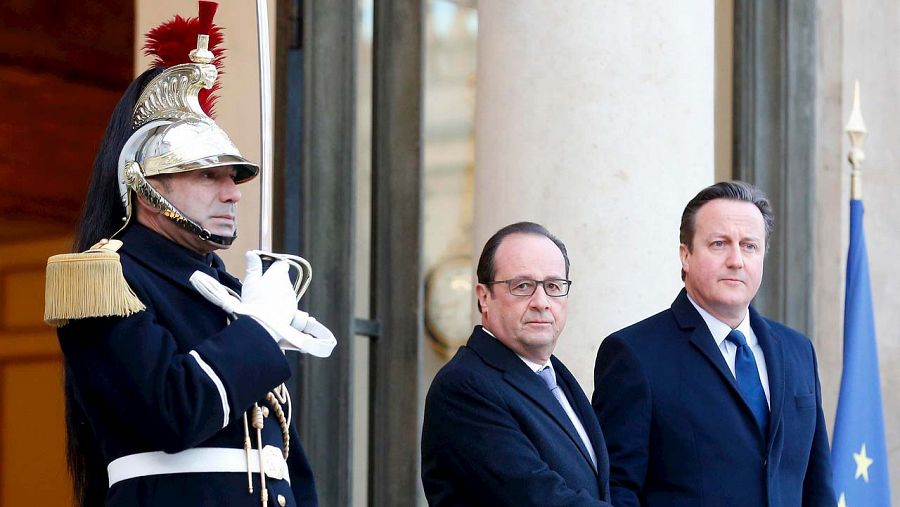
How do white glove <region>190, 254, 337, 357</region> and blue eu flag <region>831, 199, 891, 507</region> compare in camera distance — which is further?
blue eu flag <region>831, 199, 891, 507</region>

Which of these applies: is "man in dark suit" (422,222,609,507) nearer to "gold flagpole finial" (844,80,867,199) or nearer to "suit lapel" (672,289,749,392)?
"suit lapel" (672,289,749,392)

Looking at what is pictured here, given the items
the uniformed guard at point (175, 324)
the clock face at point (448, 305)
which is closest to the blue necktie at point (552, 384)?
the uniformed guard at point (175, 324)

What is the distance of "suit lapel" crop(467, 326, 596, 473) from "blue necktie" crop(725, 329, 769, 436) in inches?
24.0

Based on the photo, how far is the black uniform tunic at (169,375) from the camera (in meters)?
3.76

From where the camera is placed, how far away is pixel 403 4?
25.0ft

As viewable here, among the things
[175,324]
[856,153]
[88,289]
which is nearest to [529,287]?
[175,324]

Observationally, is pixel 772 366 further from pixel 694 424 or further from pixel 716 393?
pixel 694 424

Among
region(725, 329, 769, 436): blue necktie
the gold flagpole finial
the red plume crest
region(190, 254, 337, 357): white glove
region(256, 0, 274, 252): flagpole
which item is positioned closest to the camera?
region(190, 254, 337, 357): white glove

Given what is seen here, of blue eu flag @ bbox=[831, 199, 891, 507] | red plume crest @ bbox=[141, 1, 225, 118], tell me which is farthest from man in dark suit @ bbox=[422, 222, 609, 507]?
blue eu flag @ bbox=[831, 199, 891, 507]

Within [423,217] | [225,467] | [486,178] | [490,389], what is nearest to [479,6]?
[486,178]

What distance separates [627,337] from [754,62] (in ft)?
13.8

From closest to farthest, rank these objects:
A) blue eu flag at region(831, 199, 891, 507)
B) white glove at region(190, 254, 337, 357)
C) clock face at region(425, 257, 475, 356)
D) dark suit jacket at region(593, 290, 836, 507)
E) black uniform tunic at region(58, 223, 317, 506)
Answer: black uniform tunic at region(58, 223, 317, 506)
white glove at region(190, 254, 337, 357)
dark suit jacket at region(593, 290, 836, 507)
blue eu flag at region(831, 199, 891, 507)
clock face at region(425, 257, 475, 356)

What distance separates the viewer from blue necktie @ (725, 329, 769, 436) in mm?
4773

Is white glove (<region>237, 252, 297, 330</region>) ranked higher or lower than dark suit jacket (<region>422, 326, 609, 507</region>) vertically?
higher
